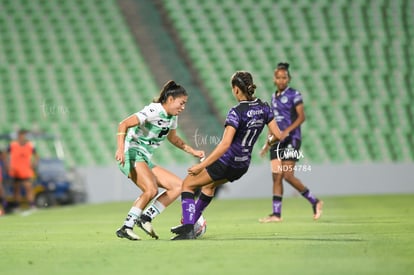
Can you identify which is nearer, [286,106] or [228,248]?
[228,248]

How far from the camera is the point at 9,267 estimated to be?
7645 millimetres

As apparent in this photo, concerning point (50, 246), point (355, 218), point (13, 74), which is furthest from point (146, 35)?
point (50, 246)

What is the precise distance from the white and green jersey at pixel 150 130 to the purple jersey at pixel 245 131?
781 mm

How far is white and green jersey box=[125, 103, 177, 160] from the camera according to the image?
34.2 feet

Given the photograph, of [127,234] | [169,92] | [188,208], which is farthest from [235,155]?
[127,234]

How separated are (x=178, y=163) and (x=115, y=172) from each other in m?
2.18

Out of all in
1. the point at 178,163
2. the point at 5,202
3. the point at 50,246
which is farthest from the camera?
the point at 178,163

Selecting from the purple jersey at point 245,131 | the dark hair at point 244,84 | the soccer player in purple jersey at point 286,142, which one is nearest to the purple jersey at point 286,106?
the soccer player in purple jersey at point 286,142

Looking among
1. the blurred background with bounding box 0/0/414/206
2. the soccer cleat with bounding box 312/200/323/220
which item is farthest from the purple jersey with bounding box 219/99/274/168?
the blurred background with bounding box 0/0/414/206

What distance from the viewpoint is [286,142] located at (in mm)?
14305

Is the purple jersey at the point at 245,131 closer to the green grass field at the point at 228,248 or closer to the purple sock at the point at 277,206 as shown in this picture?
the green grass field at the point at 228,248

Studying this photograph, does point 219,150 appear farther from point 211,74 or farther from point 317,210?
point 211,74

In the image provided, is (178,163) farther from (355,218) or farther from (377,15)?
(355,218)

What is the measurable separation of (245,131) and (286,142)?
13.7 feet
